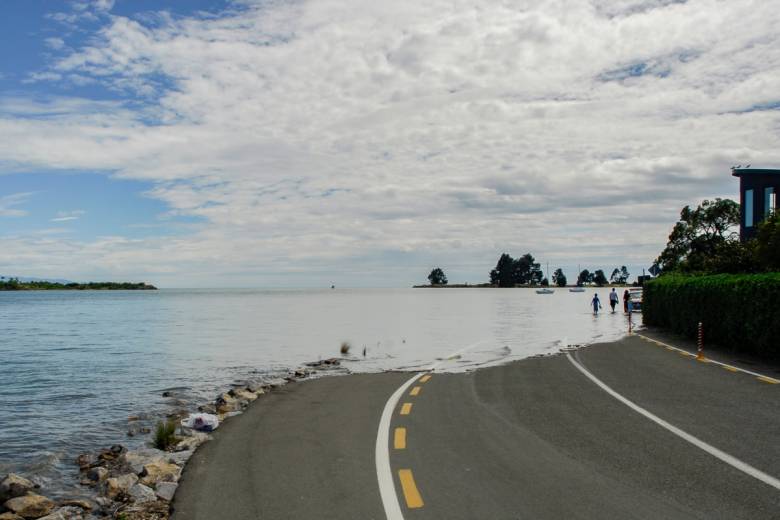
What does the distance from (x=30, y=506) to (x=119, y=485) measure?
38.9 inches

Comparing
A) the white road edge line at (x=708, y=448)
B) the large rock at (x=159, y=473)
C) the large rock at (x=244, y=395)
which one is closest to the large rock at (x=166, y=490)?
the large rock at (x=159, y=473)

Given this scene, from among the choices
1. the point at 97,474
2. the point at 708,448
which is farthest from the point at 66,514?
the point at 708,448

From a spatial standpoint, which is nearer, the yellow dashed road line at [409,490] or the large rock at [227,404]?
the yellow dashed road line at [409,490]

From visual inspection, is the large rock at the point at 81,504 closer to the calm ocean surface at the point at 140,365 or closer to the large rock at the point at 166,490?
the large rock at the point at 166,490

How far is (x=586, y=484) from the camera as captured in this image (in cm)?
657

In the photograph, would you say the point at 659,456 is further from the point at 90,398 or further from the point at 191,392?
the point at 90,398

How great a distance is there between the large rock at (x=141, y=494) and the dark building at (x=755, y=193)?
44469mm

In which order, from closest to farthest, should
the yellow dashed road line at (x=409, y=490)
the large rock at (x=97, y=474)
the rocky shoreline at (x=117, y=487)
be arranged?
1. the yellow dashed road line at (x=409, y=490)
2. the rocky shoreline at (x=117, y=487)
3. the large rock at (x=97, y=474)

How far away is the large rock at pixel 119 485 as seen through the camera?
25.7ft

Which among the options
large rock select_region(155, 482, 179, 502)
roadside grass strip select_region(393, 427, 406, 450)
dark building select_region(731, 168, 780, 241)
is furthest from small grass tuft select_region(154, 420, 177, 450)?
dark building select_region(731, 168, 780, 241)

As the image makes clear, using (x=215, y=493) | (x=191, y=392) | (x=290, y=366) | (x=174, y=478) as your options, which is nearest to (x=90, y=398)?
(x=191, y=392)

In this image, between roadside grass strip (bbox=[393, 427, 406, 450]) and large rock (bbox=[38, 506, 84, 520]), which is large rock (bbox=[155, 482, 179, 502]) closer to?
large rock (bbox=[38, 506, 84, 520])

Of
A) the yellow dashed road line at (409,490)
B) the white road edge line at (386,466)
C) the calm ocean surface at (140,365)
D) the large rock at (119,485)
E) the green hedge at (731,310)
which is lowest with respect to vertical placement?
the calm ocean surface at (140,365)

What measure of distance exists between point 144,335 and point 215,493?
34401 mm
